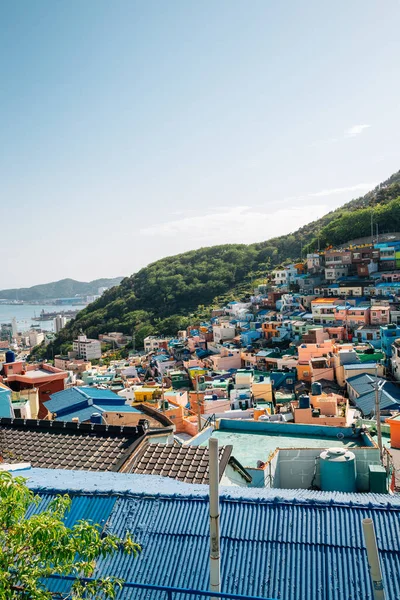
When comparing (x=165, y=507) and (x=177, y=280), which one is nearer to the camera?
(x=165, y=507)

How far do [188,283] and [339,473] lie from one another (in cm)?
6654

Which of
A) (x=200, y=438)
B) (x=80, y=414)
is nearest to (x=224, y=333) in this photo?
(x=80, y=414)

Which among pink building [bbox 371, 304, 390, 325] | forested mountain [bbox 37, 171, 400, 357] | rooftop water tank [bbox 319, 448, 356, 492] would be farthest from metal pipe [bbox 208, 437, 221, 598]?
forested mountain [bbox 37, 171, 400, 357]

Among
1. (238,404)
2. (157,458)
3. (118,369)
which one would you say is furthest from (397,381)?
(118,369)

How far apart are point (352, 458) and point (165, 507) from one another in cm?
310

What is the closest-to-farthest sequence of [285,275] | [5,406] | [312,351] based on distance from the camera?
[5,406]
[312,351]
[285,275]

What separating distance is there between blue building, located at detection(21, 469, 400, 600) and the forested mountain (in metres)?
53.1

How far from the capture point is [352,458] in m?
5.76

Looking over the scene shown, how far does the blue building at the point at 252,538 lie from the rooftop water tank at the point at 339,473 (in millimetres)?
2049

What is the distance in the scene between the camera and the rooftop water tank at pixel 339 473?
5.72 m

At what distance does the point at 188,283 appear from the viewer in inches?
2835

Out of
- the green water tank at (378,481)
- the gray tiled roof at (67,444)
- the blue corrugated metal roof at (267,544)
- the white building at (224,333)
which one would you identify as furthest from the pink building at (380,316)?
the blue corrugated metal roof at (267,544)

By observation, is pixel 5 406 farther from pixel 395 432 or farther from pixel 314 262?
pixel 314 262

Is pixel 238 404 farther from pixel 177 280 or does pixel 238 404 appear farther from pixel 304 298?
pixel 177 280
